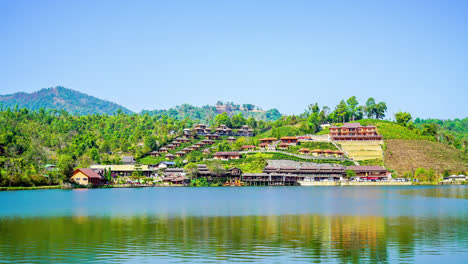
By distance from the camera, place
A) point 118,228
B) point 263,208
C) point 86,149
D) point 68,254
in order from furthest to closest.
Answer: point 86,149 → point 263,208 → point 118,228 → point 68,254

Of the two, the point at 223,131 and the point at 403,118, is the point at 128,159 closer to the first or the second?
the point at 223,131

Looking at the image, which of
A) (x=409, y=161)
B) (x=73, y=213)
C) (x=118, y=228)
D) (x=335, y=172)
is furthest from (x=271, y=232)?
(x=409, y=161)

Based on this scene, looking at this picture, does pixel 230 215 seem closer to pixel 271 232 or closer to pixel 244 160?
pixel 271 232

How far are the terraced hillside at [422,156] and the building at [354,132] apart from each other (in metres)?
5.39

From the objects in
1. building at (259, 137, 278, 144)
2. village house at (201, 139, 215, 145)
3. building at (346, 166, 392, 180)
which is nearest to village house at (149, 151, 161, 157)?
village house at (201, 139, 215, 145)

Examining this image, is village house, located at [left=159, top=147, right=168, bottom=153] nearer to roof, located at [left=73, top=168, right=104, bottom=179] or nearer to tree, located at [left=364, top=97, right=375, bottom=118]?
roof, located at [left=73, top=168, right=104, bottom=179]

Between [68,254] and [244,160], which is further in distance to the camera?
[244,160]

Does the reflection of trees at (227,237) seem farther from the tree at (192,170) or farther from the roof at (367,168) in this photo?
the roof at (367,168)

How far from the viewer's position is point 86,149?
135125 millimetres

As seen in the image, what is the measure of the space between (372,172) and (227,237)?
8905 cm

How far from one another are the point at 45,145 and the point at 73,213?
331 ft

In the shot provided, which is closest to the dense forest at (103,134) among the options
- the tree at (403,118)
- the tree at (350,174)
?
the tree at (403,118)

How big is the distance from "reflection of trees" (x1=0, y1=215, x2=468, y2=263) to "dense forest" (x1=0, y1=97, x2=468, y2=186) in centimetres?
6508

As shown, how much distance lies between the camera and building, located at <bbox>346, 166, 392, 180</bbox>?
113m
